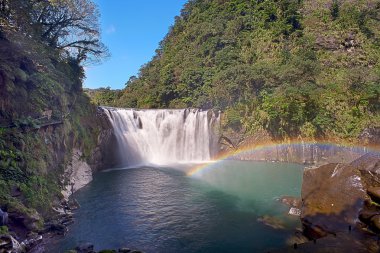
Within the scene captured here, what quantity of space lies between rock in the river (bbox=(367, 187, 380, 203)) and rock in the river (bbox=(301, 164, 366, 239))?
0.25m

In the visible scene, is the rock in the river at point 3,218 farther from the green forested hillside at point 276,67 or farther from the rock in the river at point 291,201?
the green forested hillside at point 276,67

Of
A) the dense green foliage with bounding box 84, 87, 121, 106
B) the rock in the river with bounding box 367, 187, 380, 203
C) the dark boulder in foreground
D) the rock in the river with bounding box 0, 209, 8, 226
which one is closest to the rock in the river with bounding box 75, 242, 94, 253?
the rock in the river with bounding box 0, 209, 8, 226

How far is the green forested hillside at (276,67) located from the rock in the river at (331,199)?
611 inches

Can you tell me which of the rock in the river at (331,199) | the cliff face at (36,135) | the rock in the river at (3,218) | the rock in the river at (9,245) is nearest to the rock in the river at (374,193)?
the rock in the river at (331,199)

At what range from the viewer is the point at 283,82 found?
29.7 metres

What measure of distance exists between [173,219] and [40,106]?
371 inches

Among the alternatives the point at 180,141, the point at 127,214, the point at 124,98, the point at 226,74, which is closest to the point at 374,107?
the point at 226,74

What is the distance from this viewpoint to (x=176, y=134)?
31.1m

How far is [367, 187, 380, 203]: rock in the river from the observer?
965 cm

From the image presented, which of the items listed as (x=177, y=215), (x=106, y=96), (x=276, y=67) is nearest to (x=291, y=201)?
(x=177, y=215)

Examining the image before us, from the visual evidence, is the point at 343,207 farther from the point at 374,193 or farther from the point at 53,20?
the point at 53,20

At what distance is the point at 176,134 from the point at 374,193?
22.8 m

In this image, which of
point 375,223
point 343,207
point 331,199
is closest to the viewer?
point 375,223

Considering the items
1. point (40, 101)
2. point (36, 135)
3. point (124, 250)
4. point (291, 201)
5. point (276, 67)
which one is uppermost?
point (276, 67)
